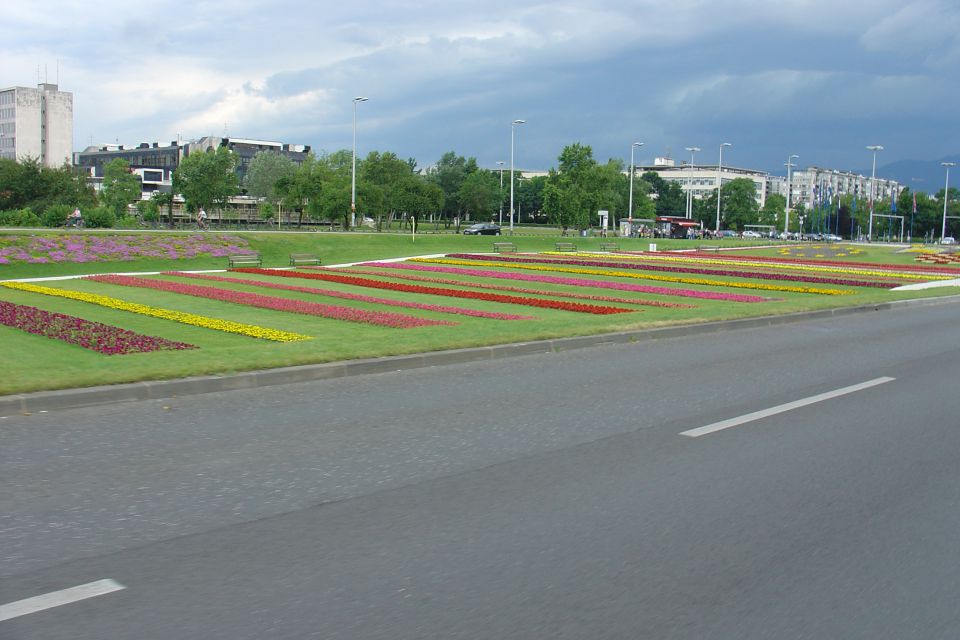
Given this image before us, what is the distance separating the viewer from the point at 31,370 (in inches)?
407

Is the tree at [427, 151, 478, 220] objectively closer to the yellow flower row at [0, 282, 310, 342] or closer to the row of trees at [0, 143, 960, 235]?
the row of trees at [0, 143, 960, 235]

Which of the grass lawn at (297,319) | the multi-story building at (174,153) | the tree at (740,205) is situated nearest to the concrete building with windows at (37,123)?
the multi-story building at (174,153)

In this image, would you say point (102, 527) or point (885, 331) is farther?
point (885, 331)

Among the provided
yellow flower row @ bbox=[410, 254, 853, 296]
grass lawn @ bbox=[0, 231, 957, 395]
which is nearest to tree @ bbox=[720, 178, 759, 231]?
yellow flower row @ bbox=[410, 254, 853, 296]

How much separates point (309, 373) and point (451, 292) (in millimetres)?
14714

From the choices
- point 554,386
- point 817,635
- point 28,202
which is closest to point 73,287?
point 554,386

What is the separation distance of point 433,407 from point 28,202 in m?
66.7

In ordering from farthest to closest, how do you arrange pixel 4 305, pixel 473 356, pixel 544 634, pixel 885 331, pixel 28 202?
pixel 28 202, pixel 4 305, pixel 885 331, pixel 473 356, pixel 544 634

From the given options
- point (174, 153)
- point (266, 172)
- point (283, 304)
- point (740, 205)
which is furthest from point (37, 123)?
point (283, 304)

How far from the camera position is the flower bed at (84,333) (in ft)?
44.1

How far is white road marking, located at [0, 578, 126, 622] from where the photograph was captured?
407cm

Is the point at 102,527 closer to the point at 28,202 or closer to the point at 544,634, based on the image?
the point at 544,634

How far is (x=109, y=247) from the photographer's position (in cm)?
3947

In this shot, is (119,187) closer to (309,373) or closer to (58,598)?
(309,373)
